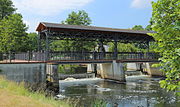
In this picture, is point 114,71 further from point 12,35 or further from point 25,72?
point 12,35

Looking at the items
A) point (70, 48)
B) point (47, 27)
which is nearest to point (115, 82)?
point (47, 27)

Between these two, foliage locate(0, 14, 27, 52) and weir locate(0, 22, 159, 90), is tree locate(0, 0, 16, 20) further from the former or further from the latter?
weir locate(0, 22, 159, 90)

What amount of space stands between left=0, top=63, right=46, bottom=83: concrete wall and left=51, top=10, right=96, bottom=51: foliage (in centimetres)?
1657

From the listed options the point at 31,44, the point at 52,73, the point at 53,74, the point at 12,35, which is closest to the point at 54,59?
the point at 52,73

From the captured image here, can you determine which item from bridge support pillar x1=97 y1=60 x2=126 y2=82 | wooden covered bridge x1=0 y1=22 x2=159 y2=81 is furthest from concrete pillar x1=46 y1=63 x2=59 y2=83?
bridge support pillar x1=97 y1=60 x2=126 y2=82

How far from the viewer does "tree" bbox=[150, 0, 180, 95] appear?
4.16 meters

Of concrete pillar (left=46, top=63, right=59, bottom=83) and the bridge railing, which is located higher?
the bridge railing

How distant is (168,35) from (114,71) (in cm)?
2087

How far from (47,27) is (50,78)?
19.4 feet

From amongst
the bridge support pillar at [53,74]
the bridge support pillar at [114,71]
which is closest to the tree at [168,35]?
the bridge support pillar at [53,74]

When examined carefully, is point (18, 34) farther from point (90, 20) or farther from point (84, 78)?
point (90, 20)

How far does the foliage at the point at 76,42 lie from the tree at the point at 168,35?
28.9m

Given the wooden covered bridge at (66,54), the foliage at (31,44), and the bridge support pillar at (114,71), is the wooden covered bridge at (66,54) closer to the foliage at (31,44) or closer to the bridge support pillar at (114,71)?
the bridge support pillar at (114,71)

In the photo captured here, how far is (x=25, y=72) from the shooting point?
54.1 feet
